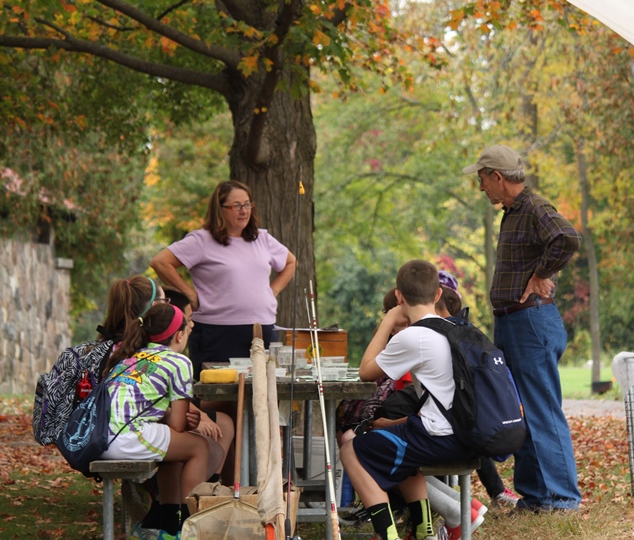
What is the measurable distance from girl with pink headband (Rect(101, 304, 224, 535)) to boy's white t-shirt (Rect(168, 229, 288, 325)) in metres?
1.06

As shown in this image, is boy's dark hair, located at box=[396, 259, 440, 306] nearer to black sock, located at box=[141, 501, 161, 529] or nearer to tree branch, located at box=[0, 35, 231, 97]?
black sock, located at box=[141, 501, 161, 529]

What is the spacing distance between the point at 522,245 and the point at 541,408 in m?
0.83

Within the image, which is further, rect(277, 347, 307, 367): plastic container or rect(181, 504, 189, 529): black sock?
rect(277, 347, 307, 367): plastic container

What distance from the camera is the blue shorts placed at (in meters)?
4.24

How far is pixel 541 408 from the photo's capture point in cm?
520

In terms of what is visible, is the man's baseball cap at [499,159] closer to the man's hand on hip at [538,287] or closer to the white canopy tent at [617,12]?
the man's hand on hip at [538,287]

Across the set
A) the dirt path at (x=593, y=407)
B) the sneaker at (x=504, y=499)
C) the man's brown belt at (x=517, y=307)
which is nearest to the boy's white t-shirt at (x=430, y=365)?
the man's brown belt at (x=517, y=307)

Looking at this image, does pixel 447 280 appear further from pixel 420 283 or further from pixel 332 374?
pixel 332 374

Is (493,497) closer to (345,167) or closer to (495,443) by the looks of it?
(495,443)

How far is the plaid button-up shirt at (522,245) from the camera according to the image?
16.6 feet

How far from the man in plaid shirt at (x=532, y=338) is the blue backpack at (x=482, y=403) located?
3.19 feet

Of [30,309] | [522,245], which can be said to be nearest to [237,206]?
[522,245]

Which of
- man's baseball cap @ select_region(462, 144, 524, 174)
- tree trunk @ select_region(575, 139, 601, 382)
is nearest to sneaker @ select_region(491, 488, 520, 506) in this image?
man's baseball cap @ select_region(462, 144, 524, 174)

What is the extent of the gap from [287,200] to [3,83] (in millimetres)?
3632
